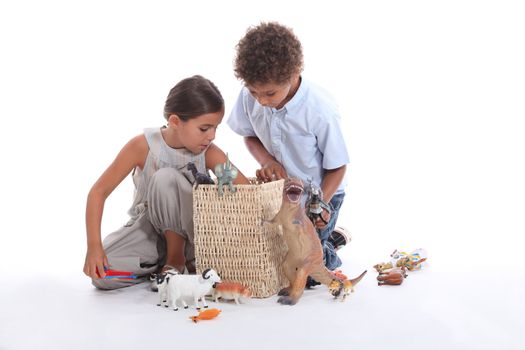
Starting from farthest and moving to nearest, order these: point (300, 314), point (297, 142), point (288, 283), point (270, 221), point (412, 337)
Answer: point (297, 142), point (288, 283), point (270, 221), point (300, 314), point (412, 337)

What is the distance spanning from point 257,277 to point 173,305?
0.24 m

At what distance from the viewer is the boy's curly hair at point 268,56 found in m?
1.92

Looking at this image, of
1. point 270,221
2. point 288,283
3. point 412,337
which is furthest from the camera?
point 288,283

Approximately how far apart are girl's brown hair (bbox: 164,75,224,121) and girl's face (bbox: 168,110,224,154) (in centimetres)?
1

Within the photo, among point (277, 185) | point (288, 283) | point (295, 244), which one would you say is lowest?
point (288, 283)

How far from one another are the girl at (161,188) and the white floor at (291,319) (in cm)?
11

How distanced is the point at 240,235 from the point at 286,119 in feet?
1.42

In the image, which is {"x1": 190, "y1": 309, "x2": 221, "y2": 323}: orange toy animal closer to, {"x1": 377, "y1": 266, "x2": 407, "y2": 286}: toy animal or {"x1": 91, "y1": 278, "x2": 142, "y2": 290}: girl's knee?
{"x1": 91, "y1": 278, "x2": 142, "y2": 290}: girl's knee

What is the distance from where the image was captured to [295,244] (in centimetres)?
182

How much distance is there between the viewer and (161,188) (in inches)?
78.5

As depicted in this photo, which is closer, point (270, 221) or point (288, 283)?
point (270, 221)

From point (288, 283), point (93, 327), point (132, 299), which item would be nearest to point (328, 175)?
point (288, 283)

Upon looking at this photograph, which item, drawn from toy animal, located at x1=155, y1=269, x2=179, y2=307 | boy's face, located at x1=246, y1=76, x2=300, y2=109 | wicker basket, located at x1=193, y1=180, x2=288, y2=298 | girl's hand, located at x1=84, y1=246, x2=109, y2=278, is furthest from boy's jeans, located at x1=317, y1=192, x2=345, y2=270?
girl's hand, located at x1=84, y1=246, x2=109, y2=278

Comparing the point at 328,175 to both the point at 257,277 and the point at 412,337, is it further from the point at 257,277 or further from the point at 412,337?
the point at 412,337
